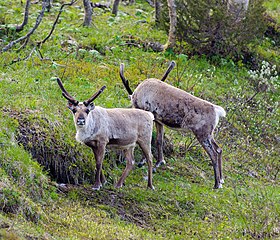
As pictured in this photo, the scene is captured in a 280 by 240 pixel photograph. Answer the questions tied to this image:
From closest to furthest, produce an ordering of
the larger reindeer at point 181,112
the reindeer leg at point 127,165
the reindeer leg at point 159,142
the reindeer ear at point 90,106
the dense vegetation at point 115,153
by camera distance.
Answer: the dense vegetation at point 115,153
the reindeer ear at point 90,106
the reindeer leg at point 127,165
the larger reindeer at point 181,112
the reindeer leg at point 159,142

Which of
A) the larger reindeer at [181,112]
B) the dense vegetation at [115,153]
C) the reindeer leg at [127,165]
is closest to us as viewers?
the dense vegetation at [115,153]

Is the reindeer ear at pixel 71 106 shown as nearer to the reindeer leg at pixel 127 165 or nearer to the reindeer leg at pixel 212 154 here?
the reindeer leg at pixel 127 165

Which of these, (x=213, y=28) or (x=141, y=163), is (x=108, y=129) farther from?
(x=213, y=28)

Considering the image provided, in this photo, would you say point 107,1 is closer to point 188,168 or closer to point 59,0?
point 59,0

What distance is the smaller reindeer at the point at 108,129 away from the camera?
959cm

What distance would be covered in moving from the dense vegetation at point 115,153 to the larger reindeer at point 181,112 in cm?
61

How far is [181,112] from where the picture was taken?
11.5 m

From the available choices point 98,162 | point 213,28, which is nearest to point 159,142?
point 98,162

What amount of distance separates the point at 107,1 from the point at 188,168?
1083 centimetres

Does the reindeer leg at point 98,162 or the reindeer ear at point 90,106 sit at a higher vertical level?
the reindeer ear at point 90,106

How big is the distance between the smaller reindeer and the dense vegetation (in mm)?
460

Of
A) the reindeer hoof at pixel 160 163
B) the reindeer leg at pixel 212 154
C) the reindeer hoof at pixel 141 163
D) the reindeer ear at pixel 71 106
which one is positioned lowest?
the reindeer hoof at pixel 160 163

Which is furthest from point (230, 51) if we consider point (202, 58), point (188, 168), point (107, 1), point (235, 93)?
point (188, 168)

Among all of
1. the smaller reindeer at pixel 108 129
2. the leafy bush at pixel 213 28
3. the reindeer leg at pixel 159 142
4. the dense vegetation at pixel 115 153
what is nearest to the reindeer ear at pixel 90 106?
the smaller reindeer at pixel 108 129
